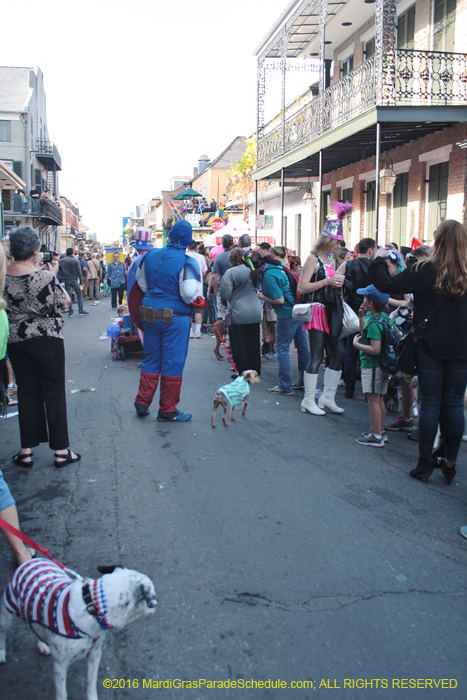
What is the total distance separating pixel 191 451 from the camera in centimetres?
543

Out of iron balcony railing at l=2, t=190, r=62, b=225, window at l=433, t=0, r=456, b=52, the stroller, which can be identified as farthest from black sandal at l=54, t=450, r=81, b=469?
iron balcony railing at l=2, t=190, r=62, b=225

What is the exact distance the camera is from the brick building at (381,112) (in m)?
11.9

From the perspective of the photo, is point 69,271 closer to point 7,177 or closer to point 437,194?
point 7,177

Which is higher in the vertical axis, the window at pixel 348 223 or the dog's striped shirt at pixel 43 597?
the window at pixel 348 223

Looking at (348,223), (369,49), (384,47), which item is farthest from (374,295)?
(369,49)

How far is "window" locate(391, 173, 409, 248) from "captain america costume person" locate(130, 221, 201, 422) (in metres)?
10.5

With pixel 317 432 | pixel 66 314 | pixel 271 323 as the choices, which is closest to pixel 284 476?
pixel 317 432

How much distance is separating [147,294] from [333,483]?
9.72ft

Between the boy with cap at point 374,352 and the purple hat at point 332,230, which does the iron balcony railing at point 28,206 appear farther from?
the boy with cap at point 374,352

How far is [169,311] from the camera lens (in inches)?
244

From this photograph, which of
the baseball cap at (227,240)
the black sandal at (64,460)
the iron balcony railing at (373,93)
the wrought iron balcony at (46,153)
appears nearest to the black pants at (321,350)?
the black sandal at (64,460)

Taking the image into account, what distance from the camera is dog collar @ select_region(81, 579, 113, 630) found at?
2035 mm

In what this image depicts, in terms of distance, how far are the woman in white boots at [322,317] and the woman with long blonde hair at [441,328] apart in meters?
1.93

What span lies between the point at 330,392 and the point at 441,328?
270 centimetres
